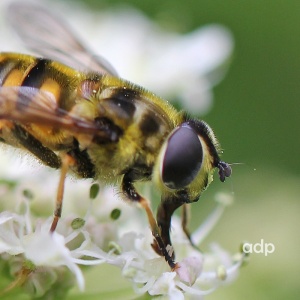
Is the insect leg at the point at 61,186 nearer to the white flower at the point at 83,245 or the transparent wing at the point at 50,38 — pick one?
the white flower at the point at 83,245

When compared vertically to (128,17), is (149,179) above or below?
above

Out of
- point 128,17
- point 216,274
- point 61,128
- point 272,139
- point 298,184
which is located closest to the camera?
point 61,128

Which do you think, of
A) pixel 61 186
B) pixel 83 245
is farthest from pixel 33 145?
pixel 83 245

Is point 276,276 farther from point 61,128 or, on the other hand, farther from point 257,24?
point 257,24

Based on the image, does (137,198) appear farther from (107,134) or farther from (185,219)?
(185,219)

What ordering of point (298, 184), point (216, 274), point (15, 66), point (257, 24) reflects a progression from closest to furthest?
point (15, 66) < point (216, 274) < point (298, 184) < point (257, 24)

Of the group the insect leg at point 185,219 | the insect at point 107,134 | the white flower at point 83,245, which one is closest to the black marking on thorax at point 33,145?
the insect at point 107,134

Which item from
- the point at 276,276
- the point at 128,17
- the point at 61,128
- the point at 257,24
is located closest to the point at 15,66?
the point at 61,128
